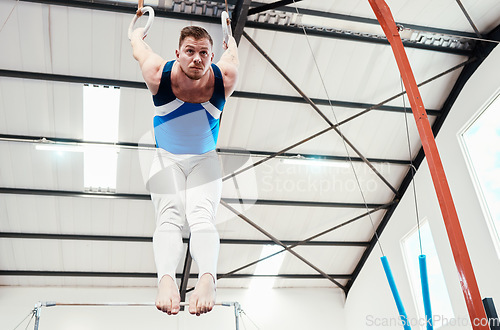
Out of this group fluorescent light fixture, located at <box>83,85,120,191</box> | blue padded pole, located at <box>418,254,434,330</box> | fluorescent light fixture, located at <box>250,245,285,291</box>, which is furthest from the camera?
fluorescent light fixture, located at <box>250,245,285,291</box>

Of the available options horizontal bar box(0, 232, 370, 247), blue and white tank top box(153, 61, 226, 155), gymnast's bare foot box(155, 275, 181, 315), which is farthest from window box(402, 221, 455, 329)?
gymnast's bare foot box(155, 275, 181, 315)

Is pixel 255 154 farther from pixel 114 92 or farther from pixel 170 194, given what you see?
pixel 170 194

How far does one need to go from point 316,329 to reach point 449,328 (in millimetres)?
3453

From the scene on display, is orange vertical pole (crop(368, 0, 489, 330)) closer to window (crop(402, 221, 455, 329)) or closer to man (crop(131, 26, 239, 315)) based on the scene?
man (crop(131, 26, 239, 315))

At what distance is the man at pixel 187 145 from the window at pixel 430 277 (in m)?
5.69

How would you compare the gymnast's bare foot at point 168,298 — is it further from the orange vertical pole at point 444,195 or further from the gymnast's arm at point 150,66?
the orange vertical pole at point 444,195

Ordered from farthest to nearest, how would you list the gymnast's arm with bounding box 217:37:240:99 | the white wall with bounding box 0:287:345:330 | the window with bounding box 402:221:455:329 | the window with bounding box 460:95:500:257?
the white wall with bounding box 0:287:345:330, the window with bounding box 402:221:455:329, the window with bounding box 460:95:500:257, the gymnast's arm with bounding box 217:37:240:99

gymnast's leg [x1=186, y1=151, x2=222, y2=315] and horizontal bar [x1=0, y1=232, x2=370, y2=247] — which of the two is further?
horizontal bar [x1=0, y1=232, x2=370, y2=247]

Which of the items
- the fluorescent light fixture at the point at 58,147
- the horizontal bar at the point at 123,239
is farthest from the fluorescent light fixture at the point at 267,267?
the fluorescent light fixture at the point at 58,147

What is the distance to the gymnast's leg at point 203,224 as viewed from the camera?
2137 mm

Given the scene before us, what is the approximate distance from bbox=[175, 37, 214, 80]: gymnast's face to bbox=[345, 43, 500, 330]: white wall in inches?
209

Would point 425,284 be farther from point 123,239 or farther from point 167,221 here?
point 123,239

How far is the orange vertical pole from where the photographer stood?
8.42 ft

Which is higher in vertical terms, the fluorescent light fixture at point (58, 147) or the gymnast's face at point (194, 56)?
the fluorescent light fixture at point (58, 147)
